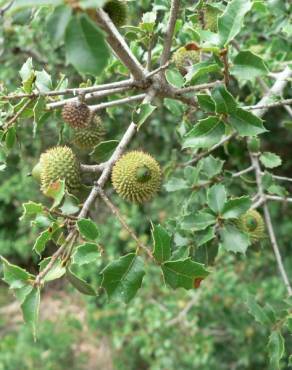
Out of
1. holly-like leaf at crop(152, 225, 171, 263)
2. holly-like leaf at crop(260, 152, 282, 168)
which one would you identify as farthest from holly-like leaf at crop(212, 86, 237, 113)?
holly-like leaf at crop(260, 152, 282, 168)

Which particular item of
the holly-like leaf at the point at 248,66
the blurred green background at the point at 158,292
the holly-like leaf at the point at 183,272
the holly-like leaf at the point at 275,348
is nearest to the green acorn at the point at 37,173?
the holly-like leaf at the point at 183,272

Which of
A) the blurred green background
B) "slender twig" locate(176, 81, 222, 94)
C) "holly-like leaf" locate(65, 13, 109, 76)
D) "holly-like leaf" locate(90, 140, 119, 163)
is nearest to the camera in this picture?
"holly-like leaf" locate(65, 13, 109, 76)

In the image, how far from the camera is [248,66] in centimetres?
130

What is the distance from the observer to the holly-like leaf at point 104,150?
161 cm

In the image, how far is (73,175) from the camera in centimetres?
156

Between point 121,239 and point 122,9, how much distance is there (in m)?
3.10

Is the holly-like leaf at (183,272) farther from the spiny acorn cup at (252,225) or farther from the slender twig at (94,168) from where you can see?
the spiny acorn cup at (252,225)

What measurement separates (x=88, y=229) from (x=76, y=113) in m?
0.34

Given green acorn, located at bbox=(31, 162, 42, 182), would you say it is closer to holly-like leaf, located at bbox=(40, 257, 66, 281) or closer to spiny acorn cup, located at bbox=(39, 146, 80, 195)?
spiny acorn cup, located at bbox=(39, 146, 80, 195)

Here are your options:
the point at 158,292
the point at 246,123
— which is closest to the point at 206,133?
the point at 246,123

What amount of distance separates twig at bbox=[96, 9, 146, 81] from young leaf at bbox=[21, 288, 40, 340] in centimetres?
58

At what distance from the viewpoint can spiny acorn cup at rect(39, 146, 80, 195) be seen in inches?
60.5

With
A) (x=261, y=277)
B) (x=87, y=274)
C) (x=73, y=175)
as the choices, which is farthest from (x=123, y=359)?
(x=73, y=175)

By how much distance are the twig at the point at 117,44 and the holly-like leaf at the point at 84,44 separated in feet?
1.13
